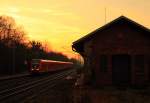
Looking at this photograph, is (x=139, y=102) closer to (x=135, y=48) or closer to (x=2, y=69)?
(x=135, y=48)

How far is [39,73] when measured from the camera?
5816 cm

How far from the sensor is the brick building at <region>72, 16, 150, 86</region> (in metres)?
27.8

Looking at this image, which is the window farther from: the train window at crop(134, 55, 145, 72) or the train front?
the train front

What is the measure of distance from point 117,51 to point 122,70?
1747 mm

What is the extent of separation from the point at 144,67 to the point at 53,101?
31.9ft

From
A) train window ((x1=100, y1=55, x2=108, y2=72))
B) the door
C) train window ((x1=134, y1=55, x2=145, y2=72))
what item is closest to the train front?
the door

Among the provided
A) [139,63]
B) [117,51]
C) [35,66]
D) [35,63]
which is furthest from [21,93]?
[35,63]

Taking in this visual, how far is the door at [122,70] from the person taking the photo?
28.6m

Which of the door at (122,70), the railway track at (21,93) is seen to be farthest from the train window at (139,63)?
the railway track at (21,93)

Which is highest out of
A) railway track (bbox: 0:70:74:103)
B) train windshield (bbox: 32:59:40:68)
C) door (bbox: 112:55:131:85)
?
train windshield (bbox: 32:59:40:68)

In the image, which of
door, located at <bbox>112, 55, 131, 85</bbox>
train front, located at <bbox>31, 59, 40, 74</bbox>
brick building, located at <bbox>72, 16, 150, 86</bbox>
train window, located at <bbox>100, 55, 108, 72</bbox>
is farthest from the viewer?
train front, located at <bbox>31, 59, 40, 74</bbox>

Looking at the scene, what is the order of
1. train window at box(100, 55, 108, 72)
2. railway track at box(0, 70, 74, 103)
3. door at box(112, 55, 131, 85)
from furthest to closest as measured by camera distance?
1. door at box(112, 55, 131, 85)
2. train window at box(100, 55, 108, 72)
3. railway track at box(0, 70, 74, 103)

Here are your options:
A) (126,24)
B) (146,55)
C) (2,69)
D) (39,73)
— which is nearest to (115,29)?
(126,24)

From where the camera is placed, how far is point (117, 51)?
91.9 ft
